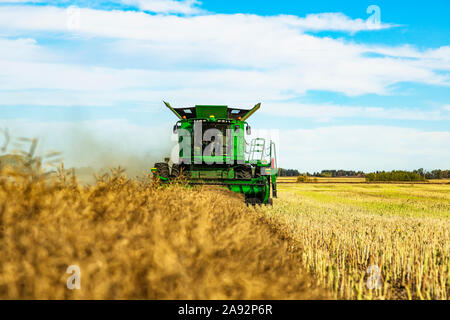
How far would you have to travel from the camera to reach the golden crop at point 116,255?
7.80 feet

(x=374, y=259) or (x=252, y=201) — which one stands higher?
(x=252, y=201)

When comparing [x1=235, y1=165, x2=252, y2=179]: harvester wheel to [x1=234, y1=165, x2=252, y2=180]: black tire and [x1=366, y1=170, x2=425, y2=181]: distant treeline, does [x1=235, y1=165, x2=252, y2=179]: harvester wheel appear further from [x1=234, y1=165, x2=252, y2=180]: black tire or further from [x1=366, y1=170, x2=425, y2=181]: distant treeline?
[x1=366, y1=170, x2=425, y2=181]: distant treeline

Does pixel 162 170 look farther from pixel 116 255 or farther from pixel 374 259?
pixel 116 255

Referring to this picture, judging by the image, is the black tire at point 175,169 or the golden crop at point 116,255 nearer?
the golden crop at point 116,255

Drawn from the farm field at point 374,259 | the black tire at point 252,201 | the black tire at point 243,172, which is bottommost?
the farm field at point 374,259

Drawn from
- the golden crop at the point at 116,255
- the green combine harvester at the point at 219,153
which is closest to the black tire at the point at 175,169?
the green combine harvester at the point at 219,153

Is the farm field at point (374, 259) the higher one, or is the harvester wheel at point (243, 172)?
the harvester wheel at point (243, 172)

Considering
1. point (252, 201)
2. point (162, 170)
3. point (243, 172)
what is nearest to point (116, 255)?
point (162, 170)

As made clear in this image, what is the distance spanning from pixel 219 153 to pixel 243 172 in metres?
1.06

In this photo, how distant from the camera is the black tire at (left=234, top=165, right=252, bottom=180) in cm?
1241

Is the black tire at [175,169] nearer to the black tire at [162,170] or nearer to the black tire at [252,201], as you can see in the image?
the black tire at [162,170]

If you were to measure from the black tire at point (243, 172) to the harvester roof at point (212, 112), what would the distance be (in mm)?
1789

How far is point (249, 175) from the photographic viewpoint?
1244cm

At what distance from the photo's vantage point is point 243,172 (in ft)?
41.0
